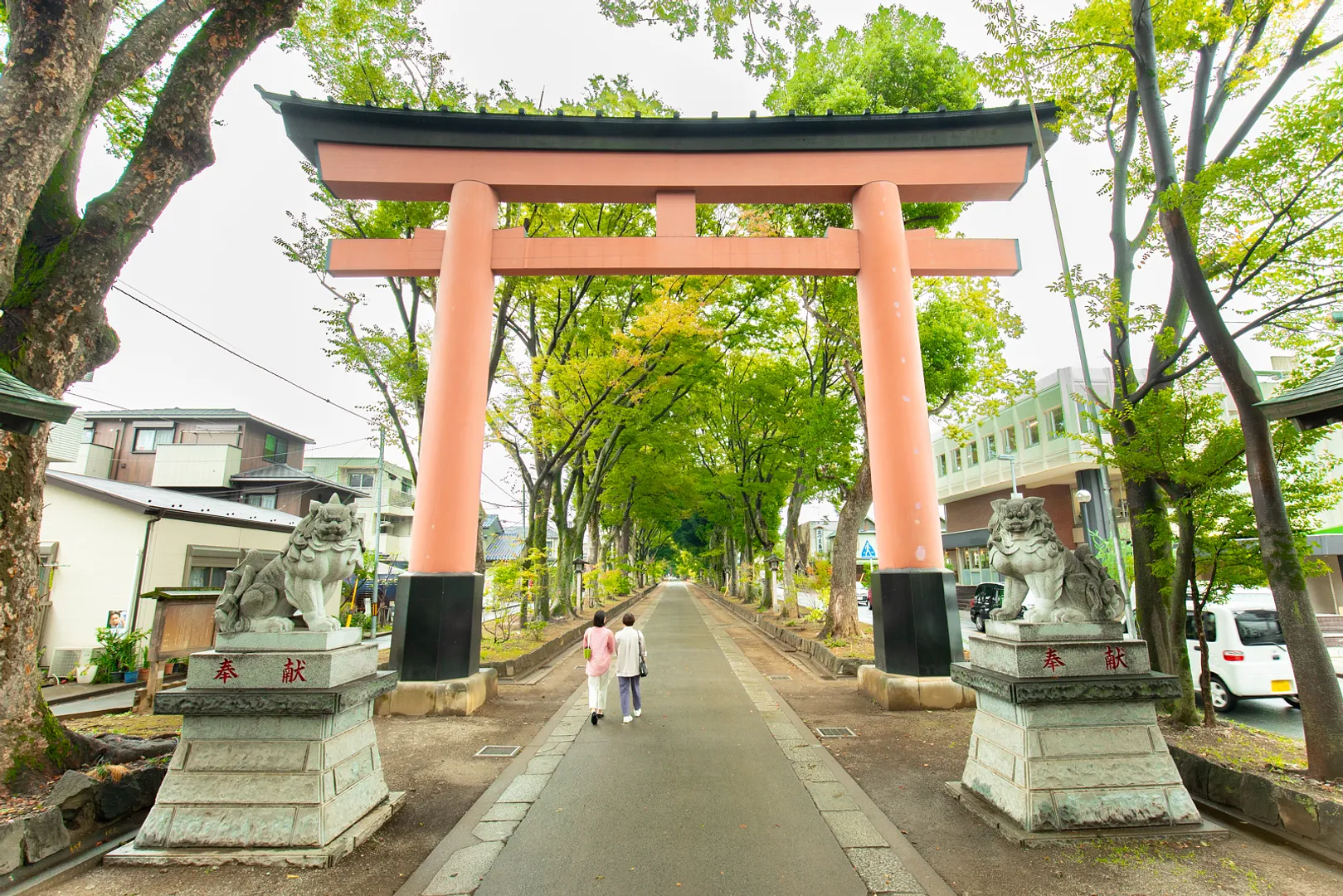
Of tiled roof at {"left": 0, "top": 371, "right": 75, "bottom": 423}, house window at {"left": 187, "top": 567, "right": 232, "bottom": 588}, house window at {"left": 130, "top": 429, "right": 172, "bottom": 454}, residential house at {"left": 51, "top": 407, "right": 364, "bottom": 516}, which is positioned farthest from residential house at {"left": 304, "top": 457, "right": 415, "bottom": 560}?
tiled roof at {"left": 0, "top": 371, "right": 75, "bottom": 423}

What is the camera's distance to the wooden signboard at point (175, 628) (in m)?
9.01

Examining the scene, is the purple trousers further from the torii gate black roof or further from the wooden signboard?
the torii gate black roof

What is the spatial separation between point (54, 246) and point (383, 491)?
103ft

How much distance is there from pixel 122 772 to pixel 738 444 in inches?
747

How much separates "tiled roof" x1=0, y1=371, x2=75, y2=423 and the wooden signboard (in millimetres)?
6555

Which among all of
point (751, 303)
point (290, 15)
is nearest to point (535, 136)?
point (290, 15)

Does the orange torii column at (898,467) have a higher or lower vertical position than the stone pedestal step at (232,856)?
higher

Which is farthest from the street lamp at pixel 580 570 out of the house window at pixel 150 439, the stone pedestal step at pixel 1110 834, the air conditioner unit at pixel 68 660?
the stone pedestal step at pixel 1110 834

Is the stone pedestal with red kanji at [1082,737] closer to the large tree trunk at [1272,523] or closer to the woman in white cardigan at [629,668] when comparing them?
the large tree trunk at [1272,523]

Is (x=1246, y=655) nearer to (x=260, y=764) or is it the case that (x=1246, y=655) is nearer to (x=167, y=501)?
(x=260, y=764)

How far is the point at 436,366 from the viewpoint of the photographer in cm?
920

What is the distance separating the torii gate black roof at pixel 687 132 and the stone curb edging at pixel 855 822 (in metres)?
8.80

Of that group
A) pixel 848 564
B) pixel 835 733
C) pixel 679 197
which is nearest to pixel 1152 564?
pixel 835 733

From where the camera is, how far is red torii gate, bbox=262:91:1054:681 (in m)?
9.15
